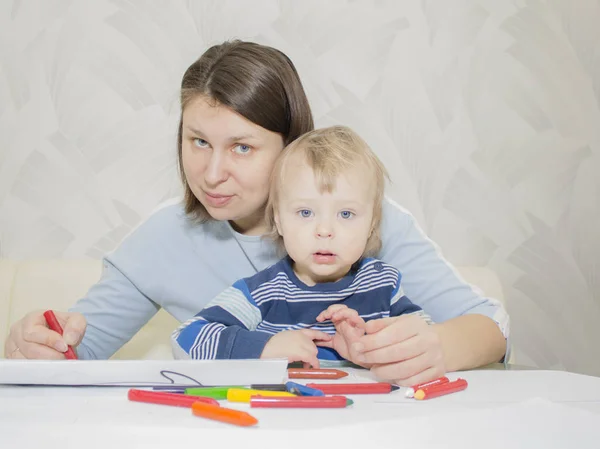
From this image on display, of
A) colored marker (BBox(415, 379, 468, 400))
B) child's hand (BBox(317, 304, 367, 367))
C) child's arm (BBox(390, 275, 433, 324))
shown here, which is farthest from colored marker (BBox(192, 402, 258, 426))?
child's arm (BBox(390, 275, 433, 324))

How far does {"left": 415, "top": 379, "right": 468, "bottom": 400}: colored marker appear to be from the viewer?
82cm

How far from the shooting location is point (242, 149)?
1.27m

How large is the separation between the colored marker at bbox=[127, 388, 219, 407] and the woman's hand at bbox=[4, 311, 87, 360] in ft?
1.03

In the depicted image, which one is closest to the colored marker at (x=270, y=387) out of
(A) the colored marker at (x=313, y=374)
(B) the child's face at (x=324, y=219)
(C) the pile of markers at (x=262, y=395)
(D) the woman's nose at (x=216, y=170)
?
(C) the pile of markers at (x=262, y=395)

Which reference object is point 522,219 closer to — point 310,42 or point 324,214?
point 310,42

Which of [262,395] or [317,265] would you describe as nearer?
[262,395]

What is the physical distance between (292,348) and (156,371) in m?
0.23

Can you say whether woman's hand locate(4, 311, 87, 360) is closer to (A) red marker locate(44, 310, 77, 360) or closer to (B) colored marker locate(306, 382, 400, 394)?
(A) red marker locate(44, 310, 77, 360)

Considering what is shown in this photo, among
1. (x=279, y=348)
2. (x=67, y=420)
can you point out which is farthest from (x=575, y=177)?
(x=67, y=420)

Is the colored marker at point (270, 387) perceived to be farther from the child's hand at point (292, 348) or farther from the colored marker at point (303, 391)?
the child's hand at point (292, 348)

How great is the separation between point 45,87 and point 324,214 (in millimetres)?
1175

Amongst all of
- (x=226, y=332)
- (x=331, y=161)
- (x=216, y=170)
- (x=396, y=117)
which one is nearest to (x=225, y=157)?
(x=216, y=170)

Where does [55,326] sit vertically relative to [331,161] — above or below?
below

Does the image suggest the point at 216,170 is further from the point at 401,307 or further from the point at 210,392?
the point at 210,392
